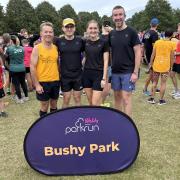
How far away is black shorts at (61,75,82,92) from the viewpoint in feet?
19.2

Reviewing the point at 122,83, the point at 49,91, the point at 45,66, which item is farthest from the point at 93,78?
the point at 45,66

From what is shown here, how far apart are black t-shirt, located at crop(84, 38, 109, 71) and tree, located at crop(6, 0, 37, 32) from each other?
162 feet

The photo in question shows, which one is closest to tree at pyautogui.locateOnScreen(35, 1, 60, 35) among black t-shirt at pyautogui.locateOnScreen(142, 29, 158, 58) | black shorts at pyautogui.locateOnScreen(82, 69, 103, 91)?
black t-shirt at pyautogui.locateOnScreen(142, 29, 158, 58)

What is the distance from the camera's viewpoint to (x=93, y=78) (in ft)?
19.7

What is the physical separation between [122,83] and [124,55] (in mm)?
468

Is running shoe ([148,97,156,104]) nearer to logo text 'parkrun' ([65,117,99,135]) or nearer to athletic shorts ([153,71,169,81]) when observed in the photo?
athletic shorts ([153,71,169,81])

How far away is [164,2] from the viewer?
68.6m

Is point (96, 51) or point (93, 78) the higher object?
point (96, 51)

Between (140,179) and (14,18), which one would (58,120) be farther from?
(14,18)

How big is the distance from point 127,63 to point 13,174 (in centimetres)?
241

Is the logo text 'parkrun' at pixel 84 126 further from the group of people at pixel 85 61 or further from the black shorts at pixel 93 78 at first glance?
the black shorts at pixel 93 78

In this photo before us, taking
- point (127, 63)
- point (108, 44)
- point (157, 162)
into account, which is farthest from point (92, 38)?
point (157, 162)

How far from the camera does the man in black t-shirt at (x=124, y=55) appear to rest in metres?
5.66

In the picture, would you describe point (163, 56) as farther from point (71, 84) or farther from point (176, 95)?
point (71, 84)
